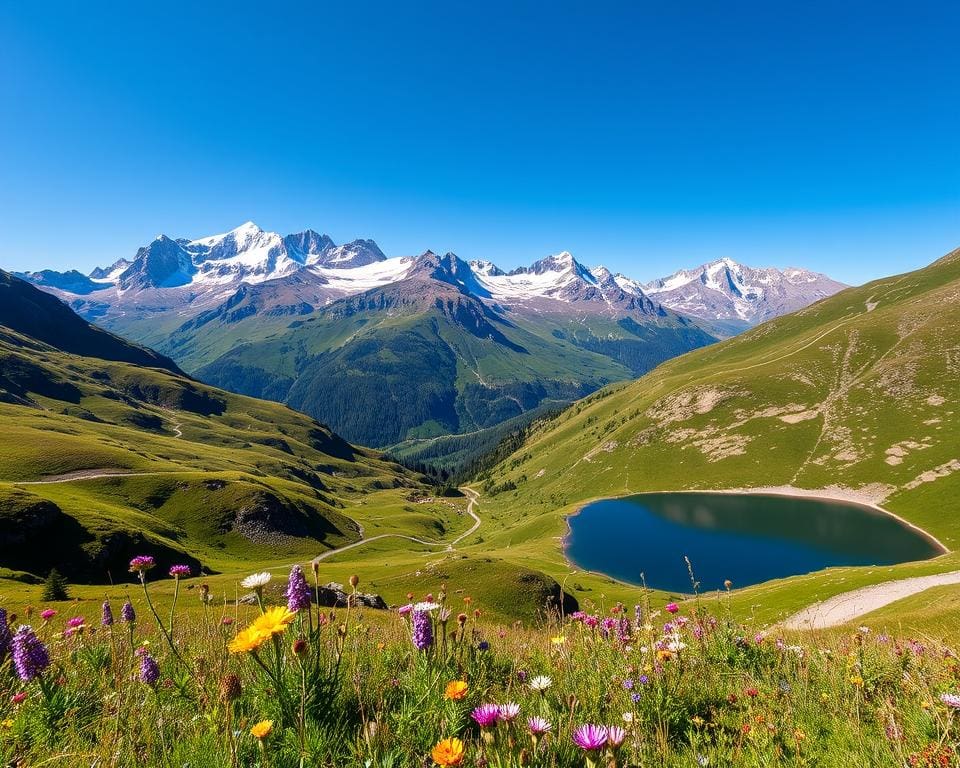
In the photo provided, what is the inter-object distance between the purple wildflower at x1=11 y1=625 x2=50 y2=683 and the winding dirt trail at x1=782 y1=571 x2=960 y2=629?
60552 millimetres

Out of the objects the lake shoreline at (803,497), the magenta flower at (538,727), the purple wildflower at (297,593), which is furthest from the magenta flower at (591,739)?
the lake shoreline at (803,497)

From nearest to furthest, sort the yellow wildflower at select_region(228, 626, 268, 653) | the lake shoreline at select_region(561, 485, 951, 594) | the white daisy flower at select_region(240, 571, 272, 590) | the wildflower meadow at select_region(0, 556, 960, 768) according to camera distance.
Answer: the yellow wildflower at select_region(228, 626, 268, 653)
the wildflower meadow at select_region(0, 556, 960, 768)
the white daisy flower at select_region(240, 571, 272, 590)
the lake shoreline at select_region(561, 485, 951, 594)

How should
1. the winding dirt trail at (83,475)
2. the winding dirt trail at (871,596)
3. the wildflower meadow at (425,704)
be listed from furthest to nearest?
the winding dirt trail at (83,475) → the winding dirt trail at (871,596) → the wildflower meadow at (425,704)

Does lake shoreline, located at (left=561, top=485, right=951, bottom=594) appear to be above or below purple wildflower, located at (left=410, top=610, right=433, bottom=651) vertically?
below

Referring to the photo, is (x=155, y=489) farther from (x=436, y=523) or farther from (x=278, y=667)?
(x=278, y=667)

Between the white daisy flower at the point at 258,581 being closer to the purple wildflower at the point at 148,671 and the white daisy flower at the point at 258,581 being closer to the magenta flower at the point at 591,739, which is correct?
the purple wildflower at the point at 148,671

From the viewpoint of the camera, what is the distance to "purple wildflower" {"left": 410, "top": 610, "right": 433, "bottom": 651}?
166 inches

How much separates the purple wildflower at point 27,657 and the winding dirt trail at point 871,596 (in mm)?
60552

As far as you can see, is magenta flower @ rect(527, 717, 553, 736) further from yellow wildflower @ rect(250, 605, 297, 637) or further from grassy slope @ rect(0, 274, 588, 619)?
grassy slope @ rect(0, 274, 588, 619)

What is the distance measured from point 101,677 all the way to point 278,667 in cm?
332

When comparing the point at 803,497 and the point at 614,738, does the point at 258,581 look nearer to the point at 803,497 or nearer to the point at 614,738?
the point at 614,738

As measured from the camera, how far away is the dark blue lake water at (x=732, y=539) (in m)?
112

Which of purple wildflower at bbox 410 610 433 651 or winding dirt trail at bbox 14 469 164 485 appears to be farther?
winding dirt trail at bbox 14 469 164 485

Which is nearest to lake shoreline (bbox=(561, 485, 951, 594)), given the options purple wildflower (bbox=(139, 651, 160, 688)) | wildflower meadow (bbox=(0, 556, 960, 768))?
wildflower meadow (bbox=(0, 556, 960, 768))
